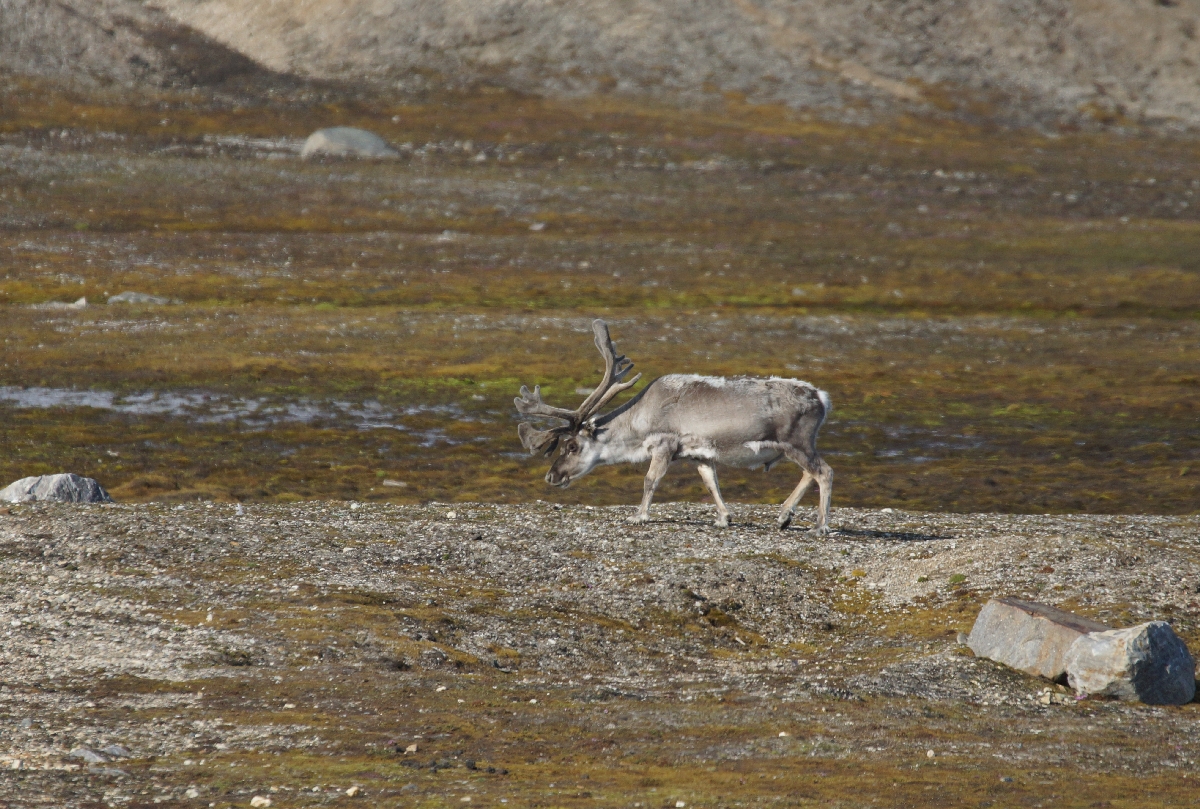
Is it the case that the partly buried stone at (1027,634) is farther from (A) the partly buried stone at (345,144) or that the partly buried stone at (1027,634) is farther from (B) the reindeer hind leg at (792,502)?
(A) the partly buried stone at (345,144)

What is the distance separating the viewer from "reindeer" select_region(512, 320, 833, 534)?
68.3 feet

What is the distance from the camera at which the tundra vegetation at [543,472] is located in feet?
42.6

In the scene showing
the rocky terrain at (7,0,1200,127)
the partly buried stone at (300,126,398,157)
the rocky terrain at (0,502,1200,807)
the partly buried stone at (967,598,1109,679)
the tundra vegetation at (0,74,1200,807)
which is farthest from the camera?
the rocky terrain at (7,0,1200,127)

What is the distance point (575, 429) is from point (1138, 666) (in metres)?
10.5

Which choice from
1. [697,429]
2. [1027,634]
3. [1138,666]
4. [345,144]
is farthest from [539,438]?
[345,144]

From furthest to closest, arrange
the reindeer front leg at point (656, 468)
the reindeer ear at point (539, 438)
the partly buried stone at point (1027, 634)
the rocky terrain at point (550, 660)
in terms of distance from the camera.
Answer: the reindeer ear at point (539, 438), the reindeer front leg at point (656, 468), the partly buried stone at point (1027, 634), the rocky terrain at point (550, 660)

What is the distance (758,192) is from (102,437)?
5487 centimetres

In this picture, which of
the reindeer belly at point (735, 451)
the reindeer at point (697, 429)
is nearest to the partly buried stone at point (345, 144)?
the reindeer at point (697, 429)

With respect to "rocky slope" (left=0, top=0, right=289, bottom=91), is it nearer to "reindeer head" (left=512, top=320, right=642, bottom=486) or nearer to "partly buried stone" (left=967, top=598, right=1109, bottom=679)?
"reindeer head" (left=512, top=320, right=642, bottom=486)

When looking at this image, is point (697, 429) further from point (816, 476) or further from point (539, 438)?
point (539, 438)

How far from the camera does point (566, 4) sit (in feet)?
378

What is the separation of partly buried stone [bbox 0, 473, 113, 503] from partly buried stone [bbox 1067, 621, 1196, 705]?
639 inches

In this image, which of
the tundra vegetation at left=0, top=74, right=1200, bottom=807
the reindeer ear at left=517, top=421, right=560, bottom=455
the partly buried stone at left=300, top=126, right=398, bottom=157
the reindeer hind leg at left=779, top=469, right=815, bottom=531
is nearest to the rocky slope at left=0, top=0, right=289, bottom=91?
the partly buried stone at left=300, top=126, right=398, bottom=157

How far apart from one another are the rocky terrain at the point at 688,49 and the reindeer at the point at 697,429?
282 ft
